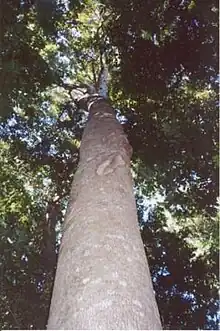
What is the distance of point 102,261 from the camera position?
6.71 ft

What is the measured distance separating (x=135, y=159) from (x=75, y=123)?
4.40 feet

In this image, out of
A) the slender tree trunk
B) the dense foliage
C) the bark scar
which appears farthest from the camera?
the dense foliage

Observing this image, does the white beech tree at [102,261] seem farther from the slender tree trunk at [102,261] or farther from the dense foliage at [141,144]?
the dense foliage at [141,144]

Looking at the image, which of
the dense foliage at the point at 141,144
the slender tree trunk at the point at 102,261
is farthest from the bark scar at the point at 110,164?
the dense foliage at the point at 141,144

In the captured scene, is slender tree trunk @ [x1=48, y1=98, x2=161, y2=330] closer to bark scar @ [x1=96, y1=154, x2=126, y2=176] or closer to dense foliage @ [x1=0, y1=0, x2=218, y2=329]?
bark scar @ [x1=96, y1=154, x2=126, y2=176]

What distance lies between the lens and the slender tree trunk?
180 cm

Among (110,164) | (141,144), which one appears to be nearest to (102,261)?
(110,164)

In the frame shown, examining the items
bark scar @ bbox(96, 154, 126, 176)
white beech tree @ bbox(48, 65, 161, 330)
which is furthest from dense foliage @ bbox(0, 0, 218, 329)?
white beech tree @ bbox(48, 65, 161, 330)

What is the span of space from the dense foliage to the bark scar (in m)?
1.99

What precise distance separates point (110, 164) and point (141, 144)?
3279 mm

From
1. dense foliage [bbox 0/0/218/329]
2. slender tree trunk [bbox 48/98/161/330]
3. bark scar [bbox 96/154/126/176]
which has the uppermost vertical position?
dense foliage [bbox 0/0/218/329]

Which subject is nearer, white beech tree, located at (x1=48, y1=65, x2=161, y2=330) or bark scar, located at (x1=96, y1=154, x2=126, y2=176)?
white beech tree, located at (x1=48, y1=65, x2=161, y2=330)

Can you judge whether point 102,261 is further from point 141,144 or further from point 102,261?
point 141,144

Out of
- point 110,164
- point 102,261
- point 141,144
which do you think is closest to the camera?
point 102,261
